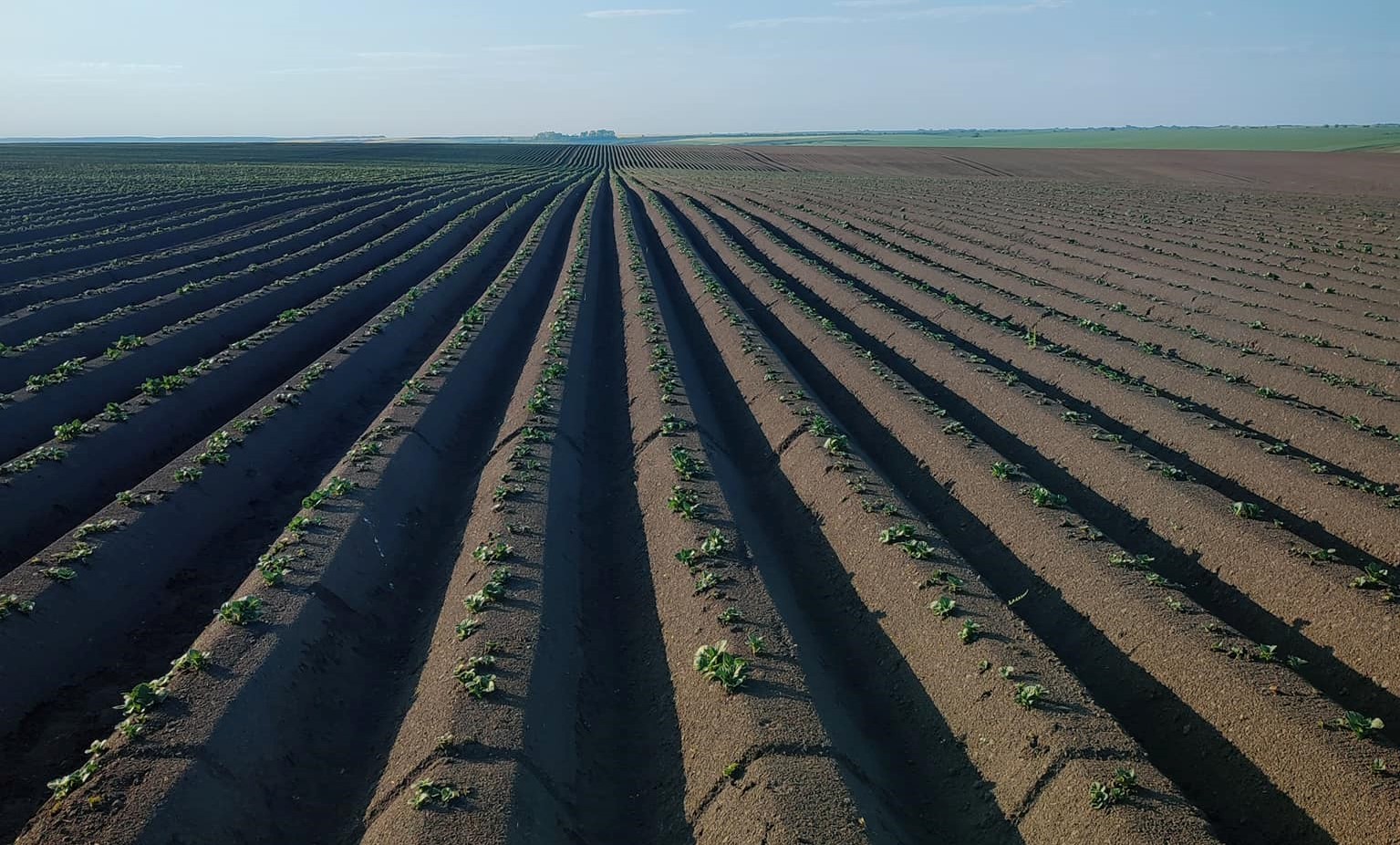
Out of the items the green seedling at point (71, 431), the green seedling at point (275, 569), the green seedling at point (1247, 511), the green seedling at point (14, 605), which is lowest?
the green seedling at point (275, 569)

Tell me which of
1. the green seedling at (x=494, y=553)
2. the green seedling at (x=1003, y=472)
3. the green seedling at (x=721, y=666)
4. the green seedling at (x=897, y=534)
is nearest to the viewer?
the green seedling at (x=721, y=666)

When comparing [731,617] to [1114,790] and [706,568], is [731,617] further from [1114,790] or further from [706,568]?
[1114,790]

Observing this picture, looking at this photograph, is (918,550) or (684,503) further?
(684,503)

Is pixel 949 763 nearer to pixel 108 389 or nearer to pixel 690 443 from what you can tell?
pixel 690 443

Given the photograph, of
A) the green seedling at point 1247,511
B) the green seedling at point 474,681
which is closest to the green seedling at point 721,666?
the green seedling at point 474,681

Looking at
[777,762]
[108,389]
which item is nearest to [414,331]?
[108,389]

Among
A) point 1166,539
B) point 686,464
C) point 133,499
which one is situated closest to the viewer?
point 1166,539

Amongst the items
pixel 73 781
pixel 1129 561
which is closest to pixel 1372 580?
pixel 1129 561

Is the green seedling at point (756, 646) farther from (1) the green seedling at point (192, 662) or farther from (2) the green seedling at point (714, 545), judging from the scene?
(1) the green seedling at point (192, 662)
